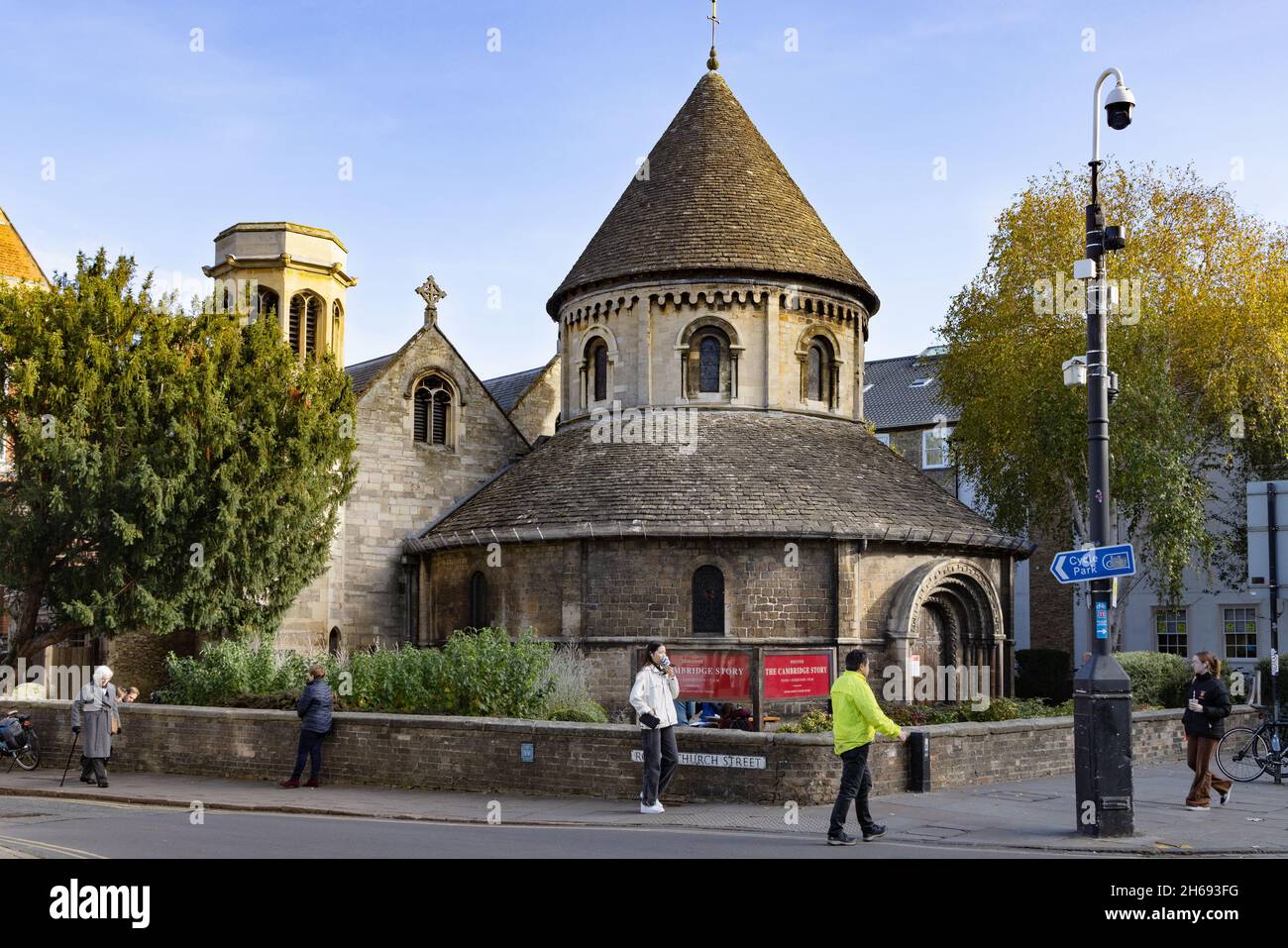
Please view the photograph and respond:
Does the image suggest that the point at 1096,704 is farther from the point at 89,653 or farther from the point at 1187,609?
the point at 1187,609

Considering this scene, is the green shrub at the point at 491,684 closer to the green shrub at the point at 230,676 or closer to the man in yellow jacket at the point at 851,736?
the green shrub at the point at 230,676

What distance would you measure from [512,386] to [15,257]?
14933 millimetres

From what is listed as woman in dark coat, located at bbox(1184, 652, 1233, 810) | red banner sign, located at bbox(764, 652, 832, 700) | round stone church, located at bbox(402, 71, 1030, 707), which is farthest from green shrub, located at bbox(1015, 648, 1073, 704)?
woman in dark coat, located at bbox(1184, 652, 1233, 810)

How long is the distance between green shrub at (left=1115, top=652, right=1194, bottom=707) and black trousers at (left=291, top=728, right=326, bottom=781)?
54.2ft

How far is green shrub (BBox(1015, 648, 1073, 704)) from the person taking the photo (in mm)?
37000

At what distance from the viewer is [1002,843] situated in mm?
12016

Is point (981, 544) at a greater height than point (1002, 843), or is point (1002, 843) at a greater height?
point (981, 544)

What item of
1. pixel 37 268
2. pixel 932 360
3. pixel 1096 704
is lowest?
pixel 1096 704

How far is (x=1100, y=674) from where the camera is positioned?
12461 millimetres

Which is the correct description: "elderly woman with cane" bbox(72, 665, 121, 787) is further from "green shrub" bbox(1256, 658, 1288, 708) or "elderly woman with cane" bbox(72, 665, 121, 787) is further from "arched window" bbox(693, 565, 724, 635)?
"green shrub" bbox(1256, 658, 1288, 708)

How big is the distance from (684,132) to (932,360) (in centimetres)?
995
